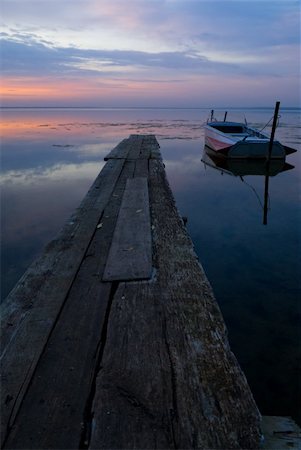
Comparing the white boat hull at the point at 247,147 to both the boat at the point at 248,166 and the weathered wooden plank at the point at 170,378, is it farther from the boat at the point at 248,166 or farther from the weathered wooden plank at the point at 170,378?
the weathered wooden plank at the point at 170,378

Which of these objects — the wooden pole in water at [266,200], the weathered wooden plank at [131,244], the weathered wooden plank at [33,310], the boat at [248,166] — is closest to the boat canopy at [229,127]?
the boat at [248,166]

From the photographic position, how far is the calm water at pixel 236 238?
12.7ft

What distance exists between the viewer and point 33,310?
2.54 metres

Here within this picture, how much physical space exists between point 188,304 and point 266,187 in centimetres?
1162

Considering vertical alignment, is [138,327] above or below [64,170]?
above

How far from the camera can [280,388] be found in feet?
11.3

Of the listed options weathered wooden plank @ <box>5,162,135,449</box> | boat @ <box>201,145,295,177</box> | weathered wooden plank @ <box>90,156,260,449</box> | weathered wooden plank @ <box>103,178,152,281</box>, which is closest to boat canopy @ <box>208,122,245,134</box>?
boat @ <box>201,145,295,177</box>

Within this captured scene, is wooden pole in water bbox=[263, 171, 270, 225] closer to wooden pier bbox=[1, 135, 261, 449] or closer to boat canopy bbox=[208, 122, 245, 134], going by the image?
wooden pier bbox=[1, 135, 261, 449]

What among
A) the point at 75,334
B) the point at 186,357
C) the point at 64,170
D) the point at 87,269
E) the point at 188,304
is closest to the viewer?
the point at 186,357

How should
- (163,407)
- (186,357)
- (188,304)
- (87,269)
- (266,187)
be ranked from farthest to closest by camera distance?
(266,187)
(87,269)
(188,304)
(186,357)
(163,407)

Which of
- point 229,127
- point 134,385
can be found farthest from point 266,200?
point 229,127

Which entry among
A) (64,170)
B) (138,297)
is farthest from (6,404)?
(64,170)

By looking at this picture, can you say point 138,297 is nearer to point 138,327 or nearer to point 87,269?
point 138,327

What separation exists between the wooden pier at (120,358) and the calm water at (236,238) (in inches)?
61.0
